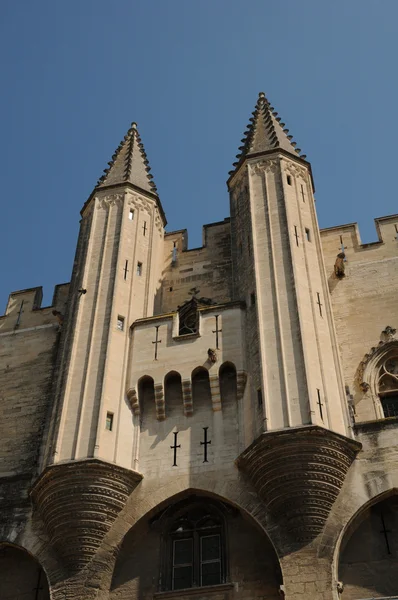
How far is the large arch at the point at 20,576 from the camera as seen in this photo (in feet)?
48.2

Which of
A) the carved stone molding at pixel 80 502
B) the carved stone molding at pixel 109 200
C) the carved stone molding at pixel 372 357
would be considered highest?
the carved stone molding at pixel 109 200

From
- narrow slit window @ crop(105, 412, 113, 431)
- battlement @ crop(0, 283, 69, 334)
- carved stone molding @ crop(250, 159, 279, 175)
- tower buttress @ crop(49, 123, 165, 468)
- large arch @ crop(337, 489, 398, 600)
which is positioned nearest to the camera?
large arch @ crop(337, 489, 398, 600)

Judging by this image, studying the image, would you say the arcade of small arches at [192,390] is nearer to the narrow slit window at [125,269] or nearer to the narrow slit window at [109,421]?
the narrow slit window at [109,421]

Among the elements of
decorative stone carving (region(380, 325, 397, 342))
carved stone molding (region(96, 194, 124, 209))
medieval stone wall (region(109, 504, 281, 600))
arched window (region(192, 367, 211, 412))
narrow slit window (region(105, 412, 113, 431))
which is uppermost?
carved stone molding (region(96, 194, 124, 209))

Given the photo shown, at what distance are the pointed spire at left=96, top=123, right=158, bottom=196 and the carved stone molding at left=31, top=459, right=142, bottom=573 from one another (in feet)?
29.2

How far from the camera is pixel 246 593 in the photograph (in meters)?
13.4

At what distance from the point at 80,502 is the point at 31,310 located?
7617 millimetres

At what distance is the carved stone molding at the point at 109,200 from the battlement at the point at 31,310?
8.20 feet

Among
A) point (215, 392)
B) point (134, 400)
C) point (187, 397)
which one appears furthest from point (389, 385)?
point (134, 400)

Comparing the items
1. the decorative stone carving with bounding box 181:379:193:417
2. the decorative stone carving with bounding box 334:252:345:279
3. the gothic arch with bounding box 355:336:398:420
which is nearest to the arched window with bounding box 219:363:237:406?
the decorative stone carving with bounding box 181:379:193:417

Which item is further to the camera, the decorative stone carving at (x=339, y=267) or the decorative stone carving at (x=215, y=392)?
the decorative stone carving at (x=339, y=267)

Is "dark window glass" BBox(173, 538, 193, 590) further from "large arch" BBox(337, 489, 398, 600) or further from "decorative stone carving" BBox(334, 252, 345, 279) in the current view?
"decorative stone carving" BBox(334, 252, 345, 279)

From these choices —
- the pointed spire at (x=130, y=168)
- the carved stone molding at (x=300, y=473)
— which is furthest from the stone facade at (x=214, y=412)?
the pointed spire at (x=130, y=168)

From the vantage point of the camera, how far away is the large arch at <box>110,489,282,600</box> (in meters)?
13.6
